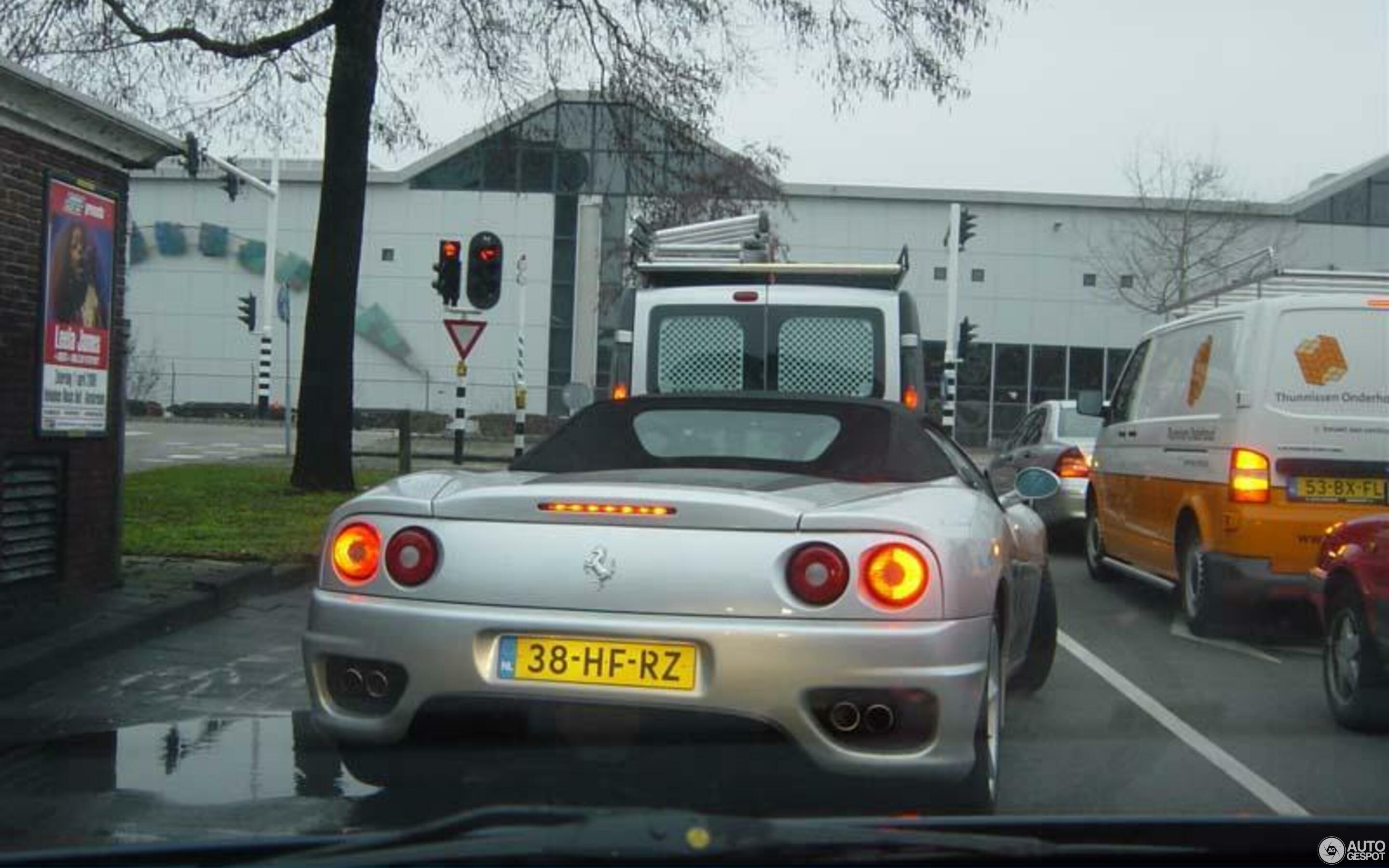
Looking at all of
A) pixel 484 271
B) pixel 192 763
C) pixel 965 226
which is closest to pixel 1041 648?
pixel 192 763

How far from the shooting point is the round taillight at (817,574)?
12.8ft

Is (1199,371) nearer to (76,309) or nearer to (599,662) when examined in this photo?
(599,662)

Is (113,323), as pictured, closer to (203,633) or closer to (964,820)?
(203,633)

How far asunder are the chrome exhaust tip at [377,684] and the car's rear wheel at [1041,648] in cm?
341

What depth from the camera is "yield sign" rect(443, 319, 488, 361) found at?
1859cm

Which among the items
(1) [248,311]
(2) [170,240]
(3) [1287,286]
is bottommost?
(3) [1287,286]

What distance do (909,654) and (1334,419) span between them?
4951mm

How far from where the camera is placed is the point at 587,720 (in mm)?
3850

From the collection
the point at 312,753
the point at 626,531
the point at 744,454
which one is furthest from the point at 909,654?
the point at 312,753

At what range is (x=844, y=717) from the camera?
3840 mm

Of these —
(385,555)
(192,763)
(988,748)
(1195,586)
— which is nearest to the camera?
(385,555)

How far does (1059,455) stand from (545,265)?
30.5 metres

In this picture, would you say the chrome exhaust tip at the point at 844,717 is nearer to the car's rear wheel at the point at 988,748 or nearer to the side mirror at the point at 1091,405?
the car's rear wheel at the point at 988,748

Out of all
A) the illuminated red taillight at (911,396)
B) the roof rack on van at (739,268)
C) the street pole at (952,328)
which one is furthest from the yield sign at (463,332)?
the illuminated red taillight at (911,396)
